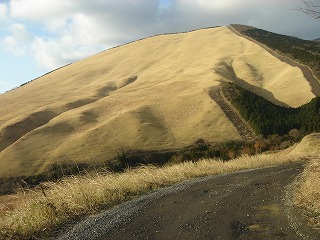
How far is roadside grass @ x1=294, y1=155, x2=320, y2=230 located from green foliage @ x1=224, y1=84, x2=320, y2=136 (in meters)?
40.0

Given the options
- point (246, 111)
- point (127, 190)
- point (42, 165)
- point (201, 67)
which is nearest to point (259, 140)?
point (246, 111)

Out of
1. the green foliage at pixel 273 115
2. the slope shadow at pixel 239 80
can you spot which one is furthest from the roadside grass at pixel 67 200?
the slope shadow at pixel 239 80

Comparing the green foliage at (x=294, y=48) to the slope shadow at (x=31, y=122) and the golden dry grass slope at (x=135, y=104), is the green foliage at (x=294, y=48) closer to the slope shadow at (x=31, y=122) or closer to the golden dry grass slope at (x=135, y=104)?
the golden dry grass slope at (x=135, y=104)

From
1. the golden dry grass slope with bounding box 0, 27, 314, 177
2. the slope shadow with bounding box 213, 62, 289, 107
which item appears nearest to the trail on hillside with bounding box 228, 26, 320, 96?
the golden dry grass slope with bounding box 0, 27, 314, 177

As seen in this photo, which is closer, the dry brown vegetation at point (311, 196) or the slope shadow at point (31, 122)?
the dry brown vegetation at point (311, 196)

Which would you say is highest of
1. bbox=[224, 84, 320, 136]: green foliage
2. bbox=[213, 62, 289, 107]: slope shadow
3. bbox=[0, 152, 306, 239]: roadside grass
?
bbox=[0, 152, 306, 239]: roadside grass

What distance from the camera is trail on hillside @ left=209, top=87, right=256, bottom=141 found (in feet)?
168

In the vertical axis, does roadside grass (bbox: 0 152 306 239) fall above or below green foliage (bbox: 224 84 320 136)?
above

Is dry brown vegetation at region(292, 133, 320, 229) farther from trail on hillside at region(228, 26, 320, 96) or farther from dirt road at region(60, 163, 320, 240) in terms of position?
trail on hillside at region(228, 26, 320, 96)

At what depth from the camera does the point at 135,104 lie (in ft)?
222

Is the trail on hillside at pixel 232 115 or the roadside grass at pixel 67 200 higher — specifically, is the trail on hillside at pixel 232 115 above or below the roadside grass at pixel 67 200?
below

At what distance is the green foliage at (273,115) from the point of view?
50.7m

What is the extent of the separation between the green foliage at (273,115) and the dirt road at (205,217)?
39.7m

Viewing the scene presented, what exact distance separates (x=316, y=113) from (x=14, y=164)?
38.6 meters
